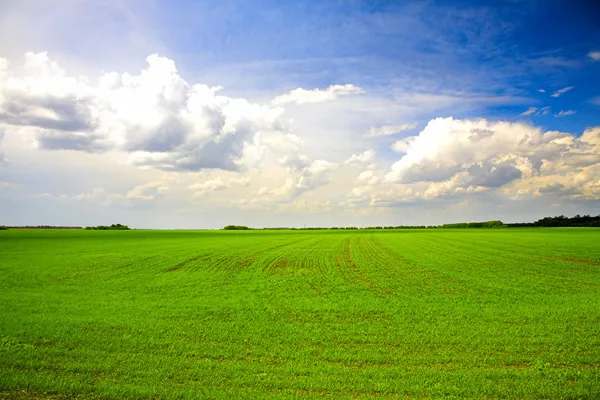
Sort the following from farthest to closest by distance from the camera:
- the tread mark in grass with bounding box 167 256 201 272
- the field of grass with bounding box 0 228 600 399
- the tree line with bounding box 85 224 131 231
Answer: the tree line with bounding box 85 224 131 231
the tread mark in grass with bounding box 167 256 201 272
the field of grass with bounding box 0 228 600 399

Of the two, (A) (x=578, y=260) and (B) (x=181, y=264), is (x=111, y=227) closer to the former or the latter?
(B) (x=181, y=264)

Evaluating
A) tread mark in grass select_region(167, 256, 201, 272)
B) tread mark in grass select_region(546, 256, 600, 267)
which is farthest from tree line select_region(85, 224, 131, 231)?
tread mark in grass select_region(546, 256, 600, 267)

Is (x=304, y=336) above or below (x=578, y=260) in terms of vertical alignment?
below

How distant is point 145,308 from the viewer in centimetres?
1802

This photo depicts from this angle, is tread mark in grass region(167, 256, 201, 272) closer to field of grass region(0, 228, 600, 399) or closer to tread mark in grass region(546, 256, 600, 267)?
field of grass region(0, 228, 600, 399)

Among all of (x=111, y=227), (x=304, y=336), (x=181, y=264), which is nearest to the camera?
(x=304, y=336)

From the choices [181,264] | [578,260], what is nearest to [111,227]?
[181,264]

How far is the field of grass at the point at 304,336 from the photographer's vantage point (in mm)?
9633

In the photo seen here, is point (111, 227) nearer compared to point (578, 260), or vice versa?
point (578, 260)

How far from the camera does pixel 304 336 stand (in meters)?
13.5

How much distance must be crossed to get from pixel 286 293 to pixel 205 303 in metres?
4.55

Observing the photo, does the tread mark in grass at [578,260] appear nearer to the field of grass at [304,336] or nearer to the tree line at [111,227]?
the field of grass at [304,336]

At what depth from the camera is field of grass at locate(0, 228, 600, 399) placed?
9633 millimetres

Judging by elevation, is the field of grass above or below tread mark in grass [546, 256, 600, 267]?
below
